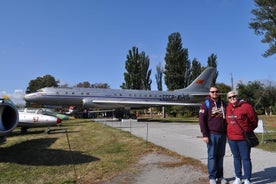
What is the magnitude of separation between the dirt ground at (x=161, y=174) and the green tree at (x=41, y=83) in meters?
78.2

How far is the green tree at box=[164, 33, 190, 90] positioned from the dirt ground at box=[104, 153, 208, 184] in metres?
40.7

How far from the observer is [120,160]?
804cm

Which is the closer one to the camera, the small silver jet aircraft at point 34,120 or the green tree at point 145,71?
the small silver jet aircraft at point 34,120

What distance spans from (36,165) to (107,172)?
7.10 ft

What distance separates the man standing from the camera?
5727 mm

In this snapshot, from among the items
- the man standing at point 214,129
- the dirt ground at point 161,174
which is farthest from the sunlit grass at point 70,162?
the man standing at point 214,129

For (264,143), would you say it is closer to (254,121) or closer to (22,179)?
(254,121)

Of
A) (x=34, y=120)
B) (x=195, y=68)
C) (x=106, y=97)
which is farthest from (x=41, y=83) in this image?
(x=34, y=120)

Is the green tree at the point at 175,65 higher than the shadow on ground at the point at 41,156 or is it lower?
higher

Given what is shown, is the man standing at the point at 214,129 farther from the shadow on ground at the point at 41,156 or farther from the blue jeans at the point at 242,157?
the shadow on ground at the point at 41,156

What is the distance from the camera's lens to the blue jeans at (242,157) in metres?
5.41

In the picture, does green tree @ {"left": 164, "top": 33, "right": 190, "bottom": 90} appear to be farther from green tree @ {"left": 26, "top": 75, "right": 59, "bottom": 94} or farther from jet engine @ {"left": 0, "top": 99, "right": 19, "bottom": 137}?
green tree @ {"left": 26, "top": 75, "right": 59, "bottom": 94}

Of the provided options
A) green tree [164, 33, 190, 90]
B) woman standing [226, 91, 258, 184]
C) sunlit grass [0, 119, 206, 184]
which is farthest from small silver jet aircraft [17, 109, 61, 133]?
green tree [164, 33, 190, 90]

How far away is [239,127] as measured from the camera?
5.52 meters
